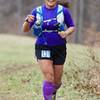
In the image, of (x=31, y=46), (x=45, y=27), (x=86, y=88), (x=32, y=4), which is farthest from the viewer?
(x=32, y=4)

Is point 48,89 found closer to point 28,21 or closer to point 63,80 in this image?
point 28,21

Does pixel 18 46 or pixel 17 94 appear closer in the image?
pixel 17 94

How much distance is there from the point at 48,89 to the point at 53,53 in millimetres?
600

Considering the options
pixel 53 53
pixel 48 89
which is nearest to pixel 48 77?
pixel 48 89

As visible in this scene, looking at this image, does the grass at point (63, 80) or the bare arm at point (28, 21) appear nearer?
the bare arm at point (28, 21)

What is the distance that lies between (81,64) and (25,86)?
1.46m

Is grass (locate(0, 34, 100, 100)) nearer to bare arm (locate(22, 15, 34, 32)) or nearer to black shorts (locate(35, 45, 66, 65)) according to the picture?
black shorts (locate(35, 45, 66, 65))

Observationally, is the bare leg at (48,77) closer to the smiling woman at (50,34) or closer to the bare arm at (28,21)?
the smiling woman at (50,34)

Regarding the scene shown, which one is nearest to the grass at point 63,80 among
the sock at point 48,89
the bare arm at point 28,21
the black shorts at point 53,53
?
the sock at point 48,89

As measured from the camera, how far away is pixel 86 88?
11.7m

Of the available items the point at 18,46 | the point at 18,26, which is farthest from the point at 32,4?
the point at 18,46

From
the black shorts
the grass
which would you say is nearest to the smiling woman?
the black shorts

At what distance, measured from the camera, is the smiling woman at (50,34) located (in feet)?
31.1

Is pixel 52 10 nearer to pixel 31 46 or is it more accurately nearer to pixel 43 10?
pixel 43 10
